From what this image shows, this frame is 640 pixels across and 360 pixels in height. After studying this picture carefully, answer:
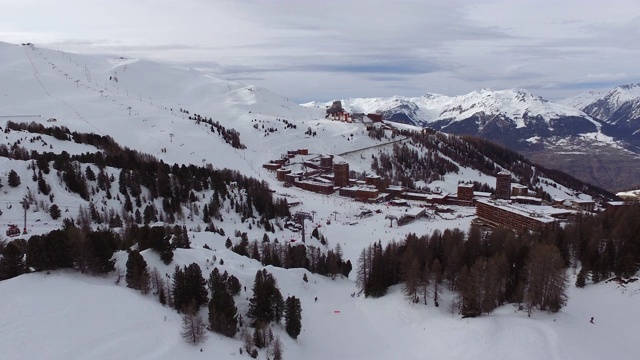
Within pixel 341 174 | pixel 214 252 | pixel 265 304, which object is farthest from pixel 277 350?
pixel 341 174

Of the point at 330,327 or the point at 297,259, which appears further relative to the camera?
the point at 297,259

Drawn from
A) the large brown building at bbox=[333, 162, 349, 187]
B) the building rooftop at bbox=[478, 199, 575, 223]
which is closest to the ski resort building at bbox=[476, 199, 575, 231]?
the building rooftop at bbox=[478, 199, 575, 223]

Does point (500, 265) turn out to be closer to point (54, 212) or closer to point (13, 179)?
point (54, 212)

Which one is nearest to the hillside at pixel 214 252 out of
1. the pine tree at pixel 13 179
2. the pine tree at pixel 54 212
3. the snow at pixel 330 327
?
the snow at pixel 330 327

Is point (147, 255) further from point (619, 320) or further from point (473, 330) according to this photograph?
point (619, 320)

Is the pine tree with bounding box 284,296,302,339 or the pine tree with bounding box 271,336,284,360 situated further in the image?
the pine tree with bounding box 284,296,302,339

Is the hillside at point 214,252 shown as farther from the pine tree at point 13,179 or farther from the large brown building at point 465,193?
the large brown building at point 465,193

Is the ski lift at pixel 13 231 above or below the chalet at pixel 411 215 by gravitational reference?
above

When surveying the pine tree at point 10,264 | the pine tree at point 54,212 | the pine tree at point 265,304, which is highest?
the pine tree at point 10,264

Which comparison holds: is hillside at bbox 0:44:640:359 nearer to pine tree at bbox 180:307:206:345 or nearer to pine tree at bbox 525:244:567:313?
pine tree at bbox 180:307:206:345

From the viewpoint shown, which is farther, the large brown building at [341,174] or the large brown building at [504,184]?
the large brown building at [341,174]

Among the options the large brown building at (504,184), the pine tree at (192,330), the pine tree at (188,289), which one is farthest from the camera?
the large brown building at (504,184)
